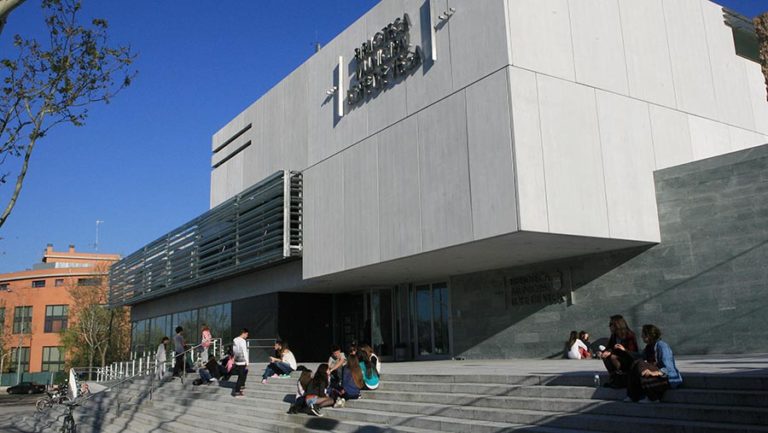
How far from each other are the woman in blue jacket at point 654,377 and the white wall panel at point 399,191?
9171 millimetres

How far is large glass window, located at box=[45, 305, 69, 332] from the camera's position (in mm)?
76250

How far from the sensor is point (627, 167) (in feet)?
53.6

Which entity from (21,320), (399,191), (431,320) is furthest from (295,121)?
(21,320)

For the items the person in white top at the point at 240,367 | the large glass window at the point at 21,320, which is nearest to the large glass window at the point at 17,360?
the large glass window at the point at 21,320

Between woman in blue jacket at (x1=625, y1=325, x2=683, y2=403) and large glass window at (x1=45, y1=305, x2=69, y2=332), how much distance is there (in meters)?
79.7

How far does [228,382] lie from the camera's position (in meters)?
18.4

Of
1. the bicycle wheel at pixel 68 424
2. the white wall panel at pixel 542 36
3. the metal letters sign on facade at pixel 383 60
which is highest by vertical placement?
the metal letters sign on facade at pixel 383 60

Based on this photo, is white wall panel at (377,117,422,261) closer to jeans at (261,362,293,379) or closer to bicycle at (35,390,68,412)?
jeans at (261,362,293,379)

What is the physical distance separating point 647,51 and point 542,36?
13.1ft

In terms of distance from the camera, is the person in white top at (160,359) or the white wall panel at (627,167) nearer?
the white wall panel at (627,167)

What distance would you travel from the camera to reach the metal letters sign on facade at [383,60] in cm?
1861

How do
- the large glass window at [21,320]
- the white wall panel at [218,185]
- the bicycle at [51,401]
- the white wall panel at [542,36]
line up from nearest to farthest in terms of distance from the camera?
the white wall panel at [542,36]
the bicycle at [51,401]
the white wall panel at [218,185]
the large glass window at [21,320]

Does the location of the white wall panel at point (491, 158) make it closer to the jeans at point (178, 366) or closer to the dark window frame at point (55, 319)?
the jeans at point (178, 366)

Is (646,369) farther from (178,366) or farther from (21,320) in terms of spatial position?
(21,320)
